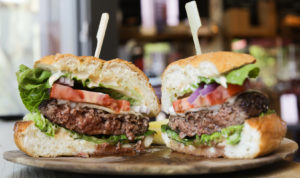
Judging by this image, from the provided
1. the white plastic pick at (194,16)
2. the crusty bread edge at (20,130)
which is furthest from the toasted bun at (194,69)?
the crusty bread edge at (20,130)

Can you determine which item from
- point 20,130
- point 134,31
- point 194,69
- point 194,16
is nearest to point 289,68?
point 134,31

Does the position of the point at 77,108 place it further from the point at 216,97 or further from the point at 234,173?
the point at 234,173

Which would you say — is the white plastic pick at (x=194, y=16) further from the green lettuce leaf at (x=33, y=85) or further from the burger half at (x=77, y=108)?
the green lettuce leaf at (x=33, y=85)

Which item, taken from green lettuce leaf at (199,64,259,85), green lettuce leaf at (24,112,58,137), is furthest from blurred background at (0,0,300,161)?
green lettuce leaf at (199,64,259,85)

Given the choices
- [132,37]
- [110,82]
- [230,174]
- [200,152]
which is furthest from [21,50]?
[230,174]

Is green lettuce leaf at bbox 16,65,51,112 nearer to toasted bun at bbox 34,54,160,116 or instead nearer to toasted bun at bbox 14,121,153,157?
toasted bun at bbox 34,54,160,116

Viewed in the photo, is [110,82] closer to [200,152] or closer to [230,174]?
[200,152]
